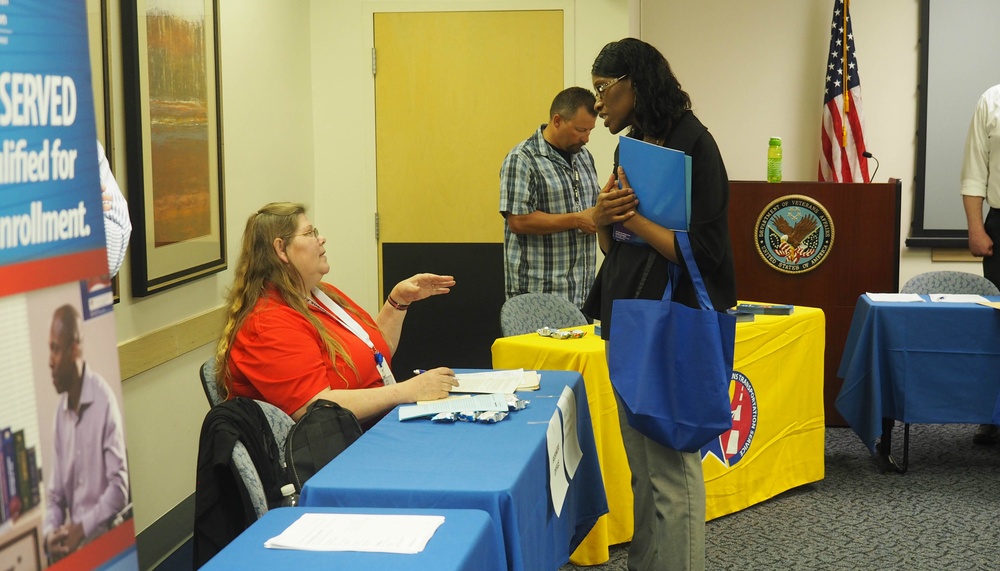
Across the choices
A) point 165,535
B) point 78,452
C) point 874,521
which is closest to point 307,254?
point 165,535

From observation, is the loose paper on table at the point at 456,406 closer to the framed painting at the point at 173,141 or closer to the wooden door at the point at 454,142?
the framed painting at the point at 173,141

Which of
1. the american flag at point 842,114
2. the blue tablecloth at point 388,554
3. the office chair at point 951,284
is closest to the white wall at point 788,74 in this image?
the american flag at point 842,114

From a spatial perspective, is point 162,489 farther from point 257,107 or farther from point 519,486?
point 519,486

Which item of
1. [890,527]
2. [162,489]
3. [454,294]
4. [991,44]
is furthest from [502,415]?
[991,44]

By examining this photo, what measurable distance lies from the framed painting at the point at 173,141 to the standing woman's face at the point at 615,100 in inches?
64.7

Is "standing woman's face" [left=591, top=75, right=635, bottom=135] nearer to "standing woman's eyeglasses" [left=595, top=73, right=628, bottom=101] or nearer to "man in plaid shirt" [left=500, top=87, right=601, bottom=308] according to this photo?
"standing woman's eyeglasses" [left=595, top=73, right=628, bottom=101]

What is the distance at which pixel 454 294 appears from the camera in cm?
532

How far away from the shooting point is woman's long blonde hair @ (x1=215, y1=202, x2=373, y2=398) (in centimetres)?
260

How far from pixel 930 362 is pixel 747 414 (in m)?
0.97

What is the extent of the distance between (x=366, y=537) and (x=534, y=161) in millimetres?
2666

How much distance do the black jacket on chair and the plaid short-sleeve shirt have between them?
2090 millimetres

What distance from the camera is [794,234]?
15.9ft

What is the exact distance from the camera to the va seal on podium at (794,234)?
480 cm

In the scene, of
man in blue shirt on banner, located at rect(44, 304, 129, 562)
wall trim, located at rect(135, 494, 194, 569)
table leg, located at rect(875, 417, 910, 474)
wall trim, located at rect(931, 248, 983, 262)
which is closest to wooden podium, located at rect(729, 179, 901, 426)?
table leg, located at rect(875, 417, 910, 474)
